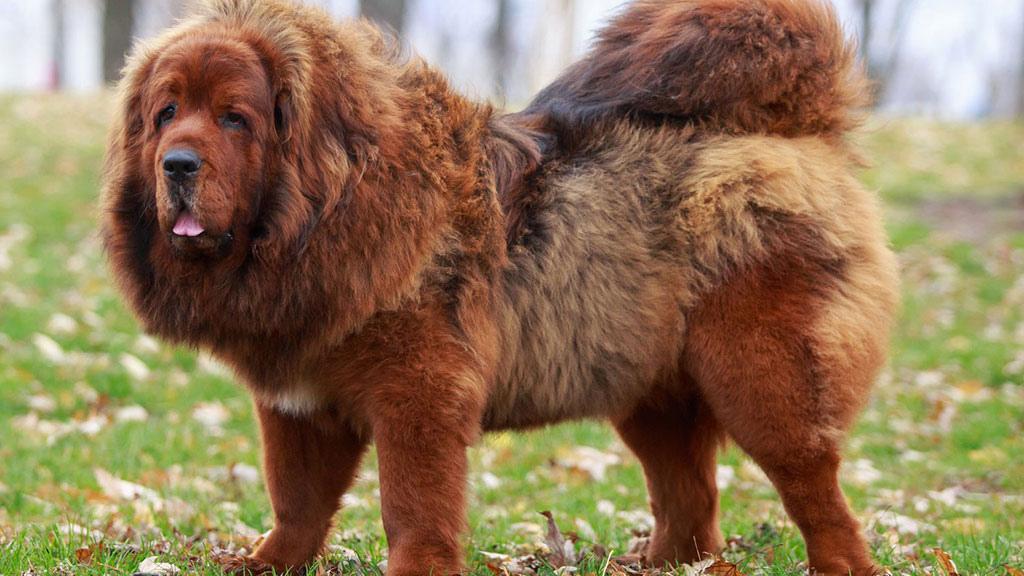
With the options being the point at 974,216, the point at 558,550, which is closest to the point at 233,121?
the point at 558,550

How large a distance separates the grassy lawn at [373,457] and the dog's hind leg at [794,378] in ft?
0.87

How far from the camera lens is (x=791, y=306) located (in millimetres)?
3678

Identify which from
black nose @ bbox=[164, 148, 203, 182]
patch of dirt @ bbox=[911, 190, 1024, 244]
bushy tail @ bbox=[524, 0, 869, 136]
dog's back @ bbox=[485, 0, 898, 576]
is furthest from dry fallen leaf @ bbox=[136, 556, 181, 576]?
patch of dirt @ bbox=[911, 190, 1024, 244]

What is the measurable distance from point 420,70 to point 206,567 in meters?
1.94

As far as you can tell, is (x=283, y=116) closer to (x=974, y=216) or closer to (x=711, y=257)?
(x=711, y=257)

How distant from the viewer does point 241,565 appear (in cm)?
368

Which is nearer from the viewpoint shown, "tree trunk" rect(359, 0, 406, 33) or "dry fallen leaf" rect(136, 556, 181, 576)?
"dry fallen leaf" rect(136, 556, 181, 576)

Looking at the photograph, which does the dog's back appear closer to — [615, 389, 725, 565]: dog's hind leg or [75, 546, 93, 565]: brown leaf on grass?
[615, 389, 725, 565]: dog's hind leg

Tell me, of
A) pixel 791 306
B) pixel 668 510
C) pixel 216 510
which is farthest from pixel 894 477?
pixel 216 510

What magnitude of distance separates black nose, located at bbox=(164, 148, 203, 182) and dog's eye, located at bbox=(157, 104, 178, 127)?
27 centimetres

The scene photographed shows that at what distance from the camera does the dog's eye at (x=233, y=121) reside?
3223 mm

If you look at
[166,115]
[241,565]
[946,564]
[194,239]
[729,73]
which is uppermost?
[729,73]

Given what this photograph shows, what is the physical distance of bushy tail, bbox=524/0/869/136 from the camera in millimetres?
3869

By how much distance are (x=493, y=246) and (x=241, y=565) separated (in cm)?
149
